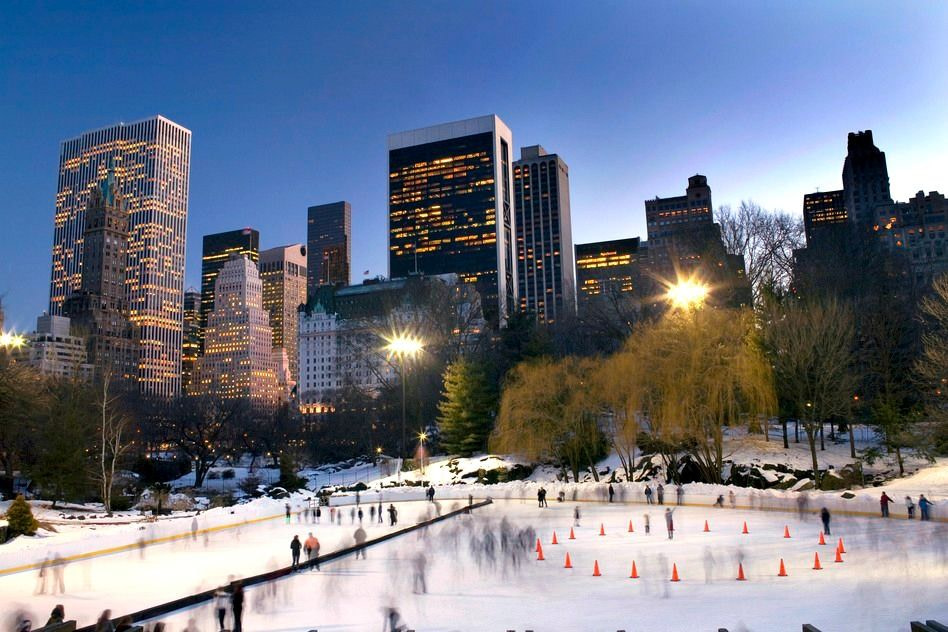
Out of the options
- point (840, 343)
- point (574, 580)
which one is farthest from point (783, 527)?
point (840, 343)

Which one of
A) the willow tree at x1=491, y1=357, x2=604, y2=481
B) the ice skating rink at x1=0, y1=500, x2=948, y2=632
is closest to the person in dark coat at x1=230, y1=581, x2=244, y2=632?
the ice skating rink at x1=0, y1=500, x2=948, y2=632

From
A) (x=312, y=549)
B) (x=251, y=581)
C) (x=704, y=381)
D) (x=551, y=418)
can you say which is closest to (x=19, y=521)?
(x=312, y=549)

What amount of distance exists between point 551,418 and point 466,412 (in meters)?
10.8

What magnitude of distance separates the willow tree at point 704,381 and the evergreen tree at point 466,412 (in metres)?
15.9

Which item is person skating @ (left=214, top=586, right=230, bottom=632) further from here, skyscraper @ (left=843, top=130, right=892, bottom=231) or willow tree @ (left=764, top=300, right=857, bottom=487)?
skyscraper @ (left=843, top=130, right=892, bottom=231)

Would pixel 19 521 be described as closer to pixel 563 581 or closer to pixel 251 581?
pixel 251 581

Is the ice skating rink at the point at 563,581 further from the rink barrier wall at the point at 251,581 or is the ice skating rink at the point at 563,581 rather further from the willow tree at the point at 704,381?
the willow tree at the point at 704,381

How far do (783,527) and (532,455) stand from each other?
20870 mm

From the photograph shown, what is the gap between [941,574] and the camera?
1570 cm

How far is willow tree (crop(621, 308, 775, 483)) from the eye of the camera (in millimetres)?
37562

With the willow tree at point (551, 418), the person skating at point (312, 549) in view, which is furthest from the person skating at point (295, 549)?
the willow tree at point (551, 418)

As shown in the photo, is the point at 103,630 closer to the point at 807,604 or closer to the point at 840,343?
the point at 807,604

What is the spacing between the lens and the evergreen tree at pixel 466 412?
176 feet

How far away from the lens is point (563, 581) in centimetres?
1662
